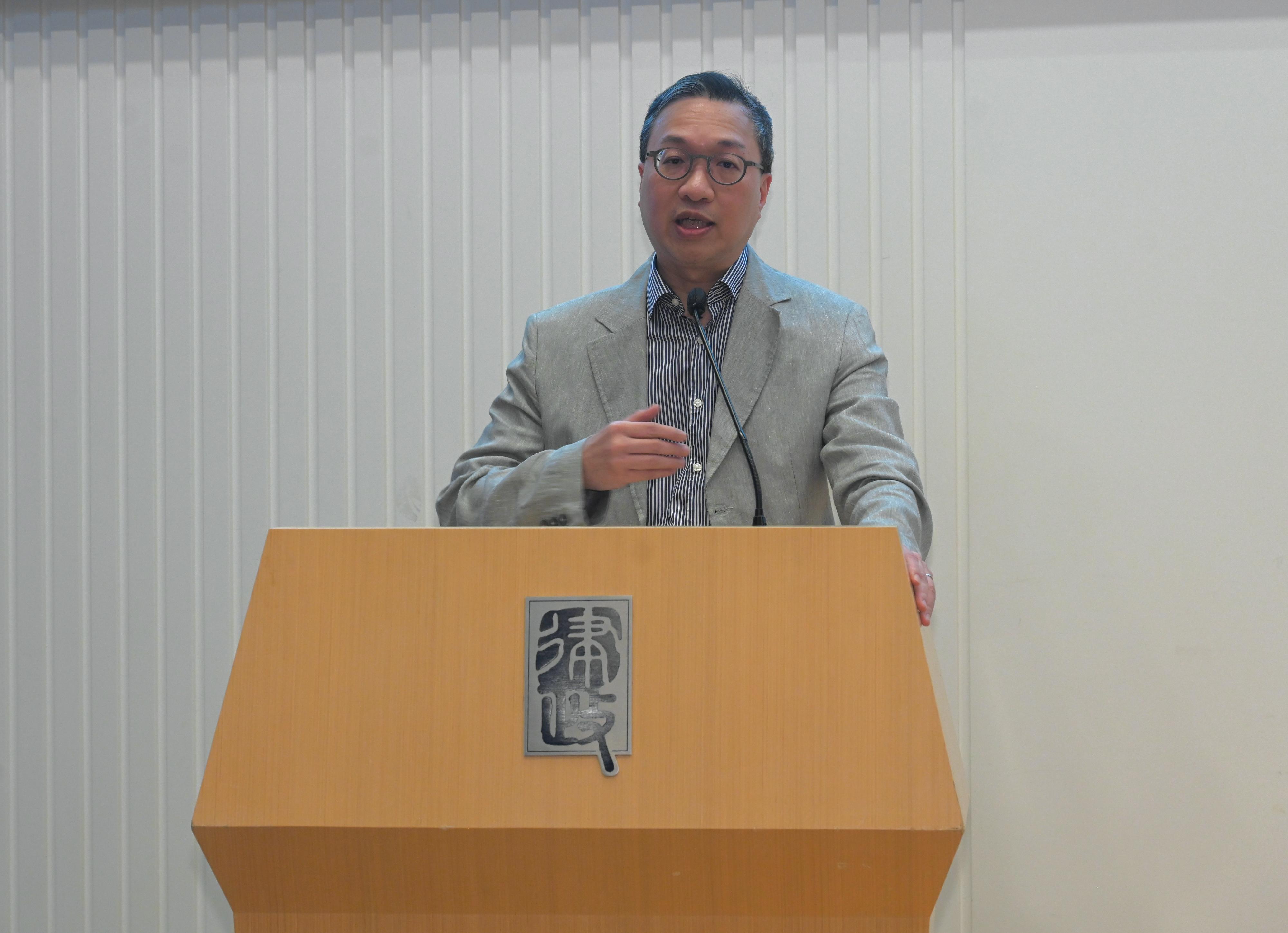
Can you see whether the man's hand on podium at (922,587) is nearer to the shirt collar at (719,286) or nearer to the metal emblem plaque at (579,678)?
the metal emblem plaque at (579,678)

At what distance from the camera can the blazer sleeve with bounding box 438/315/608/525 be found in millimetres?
1305

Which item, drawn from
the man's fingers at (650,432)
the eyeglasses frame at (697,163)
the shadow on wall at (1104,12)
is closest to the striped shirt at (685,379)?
the eyeglasses frame at (697,163)

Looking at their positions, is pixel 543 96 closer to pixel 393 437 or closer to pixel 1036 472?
pixel 393 437

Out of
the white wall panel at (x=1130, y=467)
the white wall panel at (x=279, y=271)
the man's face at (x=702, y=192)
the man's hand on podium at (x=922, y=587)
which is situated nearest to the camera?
the man's hand on podium at (x=922, y=587)

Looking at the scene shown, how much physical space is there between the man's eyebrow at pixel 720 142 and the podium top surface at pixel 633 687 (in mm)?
847

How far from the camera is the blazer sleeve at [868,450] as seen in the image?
1423 mm

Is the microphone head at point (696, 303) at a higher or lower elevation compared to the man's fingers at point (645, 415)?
higher

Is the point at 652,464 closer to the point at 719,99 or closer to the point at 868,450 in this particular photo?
the point at 868,450

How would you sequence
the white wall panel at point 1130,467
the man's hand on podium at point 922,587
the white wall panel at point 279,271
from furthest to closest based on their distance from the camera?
the white wall panel at point 279,271 → the white wall panel at point 1130,467 → the man's hand on podium at point 922,587

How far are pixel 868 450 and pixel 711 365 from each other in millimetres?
251

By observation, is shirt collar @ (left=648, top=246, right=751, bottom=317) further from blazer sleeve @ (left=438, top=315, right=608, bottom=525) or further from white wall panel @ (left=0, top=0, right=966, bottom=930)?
white wall panel @ (left=0, top=0, right=966, bottom=930)

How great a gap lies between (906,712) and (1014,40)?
1861 mm

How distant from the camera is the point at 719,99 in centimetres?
170

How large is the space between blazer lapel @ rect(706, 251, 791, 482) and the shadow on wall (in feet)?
3.48
